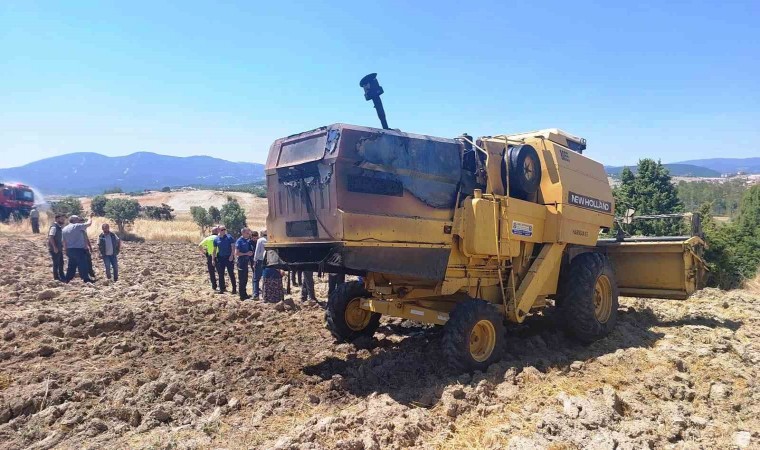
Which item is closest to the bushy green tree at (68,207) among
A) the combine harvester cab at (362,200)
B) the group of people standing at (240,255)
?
the group of people standing at (240,255)

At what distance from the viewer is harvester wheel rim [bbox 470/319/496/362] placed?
6.06 metres

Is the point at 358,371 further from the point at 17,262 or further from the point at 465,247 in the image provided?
the point at 17,262

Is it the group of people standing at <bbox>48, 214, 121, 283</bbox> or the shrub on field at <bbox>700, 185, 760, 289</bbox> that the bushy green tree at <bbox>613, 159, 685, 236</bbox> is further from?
the group of people standing at <bbox>48, 214, 121, 283</bbox>

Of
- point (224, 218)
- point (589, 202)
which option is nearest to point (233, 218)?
point (224, 218)

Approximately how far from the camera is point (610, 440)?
13.1 ft

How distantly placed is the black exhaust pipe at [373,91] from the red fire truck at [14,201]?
31.3 m

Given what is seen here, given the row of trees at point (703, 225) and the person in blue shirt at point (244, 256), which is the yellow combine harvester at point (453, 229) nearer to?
the person in blue shirt at point (244, 256)

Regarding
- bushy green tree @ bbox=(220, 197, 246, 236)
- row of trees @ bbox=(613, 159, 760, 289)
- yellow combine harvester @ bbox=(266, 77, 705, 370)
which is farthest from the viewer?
bushy green tree @ bbox=(220, 197, 246, 236)

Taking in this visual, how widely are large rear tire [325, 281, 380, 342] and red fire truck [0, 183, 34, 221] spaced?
100 ft

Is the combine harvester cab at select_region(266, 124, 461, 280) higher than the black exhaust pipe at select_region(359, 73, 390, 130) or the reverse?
the reverse

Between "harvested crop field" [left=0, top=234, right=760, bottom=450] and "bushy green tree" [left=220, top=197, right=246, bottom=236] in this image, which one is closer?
"harvested crop field" [left=0, top=234, right=760, bottom=450]

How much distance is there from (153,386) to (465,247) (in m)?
3.38

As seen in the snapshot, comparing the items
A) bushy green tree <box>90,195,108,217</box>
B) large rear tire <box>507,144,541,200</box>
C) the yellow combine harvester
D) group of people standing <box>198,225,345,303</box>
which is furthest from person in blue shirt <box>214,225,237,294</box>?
bushy green tree <box>90,195,108,217</box>

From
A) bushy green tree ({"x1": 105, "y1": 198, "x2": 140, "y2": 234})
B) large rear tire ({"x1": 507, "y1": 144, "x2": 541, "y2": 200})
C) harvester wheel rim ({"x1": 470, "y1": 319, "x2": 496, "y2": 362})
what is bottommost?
harvester wheel rim ({"x1": 470, "y1": 319, "x2": 496, "y2": 362})
